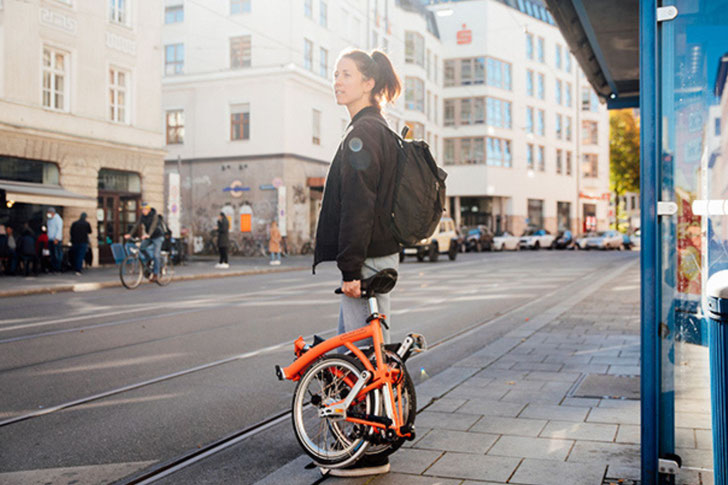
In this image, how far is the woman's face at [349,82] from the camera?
3834 mm

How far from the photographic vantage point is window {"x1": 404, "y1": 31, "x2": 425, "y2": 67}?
4947 centimetres

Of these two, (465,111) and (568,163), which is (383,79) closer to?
(465,111)

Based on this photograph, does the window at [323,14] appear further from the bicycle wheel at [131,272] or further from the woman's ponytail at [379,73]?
the woman's ponytail at [379,73]

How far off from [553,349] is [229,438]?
4.11m

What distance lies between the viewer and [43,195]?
20.2m

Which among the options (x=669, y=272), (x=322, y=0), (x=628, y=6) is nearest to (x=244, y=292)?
(x=628, y=6)

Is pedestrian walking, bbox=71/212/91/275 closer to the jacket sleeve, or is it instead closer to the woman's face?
the woman's face

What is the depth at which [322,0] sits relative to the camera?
122 feet

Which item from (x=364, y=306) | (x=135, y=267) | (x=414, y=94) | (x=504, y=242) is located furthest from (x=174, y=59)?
(x=364, y=306)

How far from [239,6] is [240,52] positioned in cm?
219

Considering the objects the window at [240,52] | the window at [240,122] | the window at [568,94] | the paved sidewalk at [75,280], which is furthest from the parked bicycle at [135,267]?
the window at [568,94]

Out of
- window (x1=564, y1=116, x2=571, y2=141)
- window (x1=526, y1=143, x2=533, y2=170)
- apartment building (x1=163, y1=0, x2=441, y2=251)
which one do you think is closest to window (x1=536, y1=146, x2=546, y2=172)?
window (x1=526, y1=143, x2=533, y2=170)

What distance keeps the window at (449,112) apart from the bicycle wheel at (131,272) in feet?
141

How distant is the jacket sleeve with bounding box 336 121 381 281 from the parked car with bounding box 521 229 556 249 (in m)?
47.7
